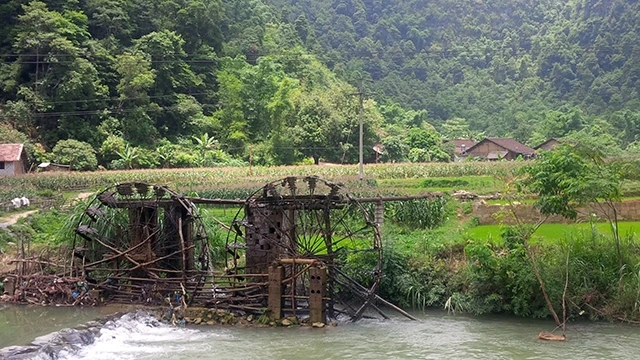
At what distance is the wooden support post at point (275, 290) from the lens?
64.3ft

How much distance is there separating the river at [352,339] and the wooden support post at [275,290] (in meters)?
0.53

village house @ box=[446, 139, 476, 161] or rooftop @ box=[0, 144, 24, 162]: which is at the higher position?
village house @ box=[446, 139, 476, 161]

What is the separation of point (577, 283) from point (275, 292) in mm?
8805

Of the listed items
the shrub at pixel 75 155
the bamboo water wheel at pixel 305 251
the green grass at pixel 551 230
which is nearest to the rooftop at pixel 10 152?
the shrub at pixel 75 155

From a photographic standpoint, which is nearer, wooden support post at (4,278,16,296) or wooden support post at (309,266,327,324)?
wooden support post at (309,266,327,324)

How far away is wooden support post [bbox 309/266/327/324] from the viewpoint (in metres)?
19.2

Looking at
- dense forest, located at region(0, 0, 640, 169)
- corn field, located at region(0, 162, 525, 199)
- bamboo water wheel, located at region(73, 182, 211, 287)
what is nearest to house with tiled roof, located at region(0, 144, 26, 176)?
corn field, located at region(0, 162, 525, 199)

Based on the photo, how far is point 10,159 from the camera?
4656cm

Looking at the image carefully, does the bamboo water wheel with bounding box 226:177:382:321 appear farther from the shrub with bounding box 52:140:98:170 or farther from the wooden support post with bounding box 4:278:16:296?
the shrub with bounding box 52:140:98:170

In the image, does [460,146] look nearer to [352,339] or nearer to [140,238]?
[140,238]

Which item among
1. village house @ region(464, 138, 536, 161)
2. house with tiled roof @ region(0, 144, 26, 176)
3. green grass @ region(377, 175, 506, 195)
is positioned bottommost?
green grass @ region(377, 175, 506, 195)

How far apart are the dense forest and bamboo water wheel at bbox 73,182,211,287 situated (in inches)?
1061

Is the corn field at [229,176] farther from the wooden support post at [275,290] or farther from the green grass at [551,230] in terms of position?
the wooden support post at [275,290]

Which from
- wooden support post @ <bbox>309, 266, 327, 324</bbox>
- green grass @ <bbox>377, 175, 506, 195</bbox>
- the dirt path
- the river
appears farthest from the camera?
green grass @ <bbox>377, 175, 506, 195</bbox>
